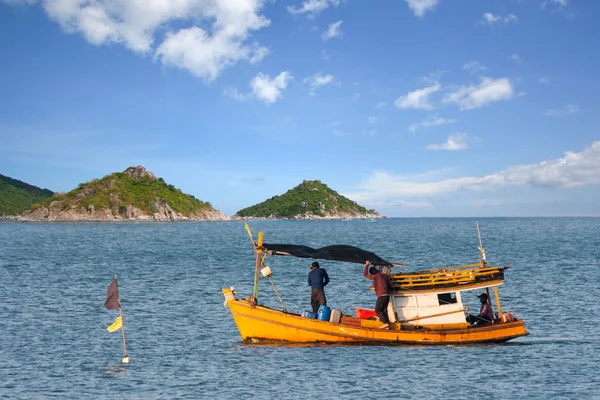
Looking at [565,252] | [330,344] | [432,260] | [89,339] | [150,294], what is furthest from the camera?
[565,252]

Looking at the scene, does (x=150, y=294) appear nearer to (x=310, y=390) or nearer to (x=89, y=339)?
(x=89, y=339)

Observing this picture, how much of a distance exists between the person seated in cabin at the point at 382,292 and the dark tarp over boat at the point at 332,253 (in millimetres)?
387

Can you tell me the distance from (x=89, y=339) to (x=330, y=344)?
10372mm

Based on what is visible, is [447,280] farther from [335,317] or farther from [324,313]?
[324,313]

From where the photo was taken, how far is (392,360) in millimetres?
20891

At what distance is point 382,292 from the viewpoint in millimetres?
22625

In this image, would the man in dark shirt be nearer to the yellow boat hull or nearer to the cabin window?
the yellow boat hull

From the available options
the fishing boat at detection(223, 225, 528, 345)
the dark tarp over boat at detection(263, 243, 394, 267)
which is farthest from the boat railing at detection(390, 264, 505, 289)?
the dark tarp over boat at detection(263, 243, 394, 267)

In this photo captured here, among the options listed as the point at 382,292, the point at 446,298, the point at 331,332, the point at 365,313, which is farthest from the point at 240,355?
the point at 446,298

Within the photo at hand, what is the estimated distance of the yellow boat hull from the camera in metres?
22.7

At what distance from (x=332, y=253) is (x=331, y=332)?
3.17 m

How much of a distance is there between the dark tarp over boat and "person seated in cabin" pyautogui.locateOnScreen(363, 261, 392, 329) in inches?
15.2

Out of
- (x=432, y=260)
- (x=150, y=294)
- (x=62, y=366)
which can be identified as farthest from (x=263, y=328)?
(x=432, y=260)

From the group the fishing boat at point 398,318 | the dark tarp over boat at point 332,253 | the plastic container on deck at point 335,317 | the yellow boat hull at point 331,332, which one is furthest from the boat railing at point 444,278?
the plastic container on deck at point 335,317
